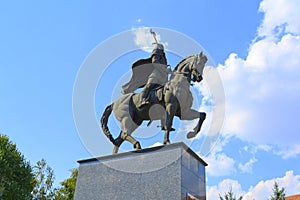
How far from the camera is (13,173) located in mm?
17000

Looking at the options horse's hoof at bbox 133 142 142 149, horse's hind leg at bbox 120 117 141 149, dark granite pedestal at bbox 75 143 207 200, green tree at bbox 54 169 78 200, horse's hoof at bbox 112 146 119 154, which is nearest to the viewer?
dark granite pedestal at bbox 75 143 207 200

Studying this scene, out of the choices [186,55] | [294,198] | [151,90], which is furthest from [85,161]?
[294,198]

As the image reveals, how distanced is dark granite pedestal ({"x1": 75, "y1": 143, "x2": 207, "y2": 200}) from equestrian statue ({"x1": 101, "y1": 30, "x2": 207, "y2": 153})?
0.43 metres

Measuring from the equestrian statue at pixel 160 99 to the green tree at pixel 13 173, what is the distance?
444 inches

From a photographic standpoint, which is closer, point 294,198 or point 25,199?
point 25,199

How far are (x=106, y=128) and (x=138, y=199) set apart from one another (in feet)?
7.10

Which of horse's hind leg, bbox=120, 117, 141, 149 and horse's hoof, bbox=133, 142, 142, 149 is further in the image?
horse's hind leg, bbox=120, 117, 141, 149

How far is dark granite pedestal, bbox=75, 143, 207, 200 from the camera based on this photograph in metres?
5.23

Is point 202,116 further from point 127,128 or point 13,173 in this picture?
point 13,173

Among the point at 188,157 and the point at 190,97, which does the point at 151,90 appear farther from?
the point at 188,157

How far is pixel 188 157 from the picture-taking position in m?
5.65

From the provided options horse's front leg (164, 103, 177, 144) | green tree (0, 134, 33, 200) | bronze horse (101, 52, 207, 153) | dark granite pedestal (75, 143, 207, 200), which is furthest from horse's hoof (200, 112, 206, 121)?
green tree (0, 134, 33, 200)

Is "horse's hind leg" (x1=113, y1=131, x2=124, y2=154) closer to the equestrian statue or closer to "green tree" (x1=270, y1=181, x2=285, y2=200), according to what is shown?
the equestrian statue

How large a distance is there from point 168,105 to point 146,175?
140 cm
